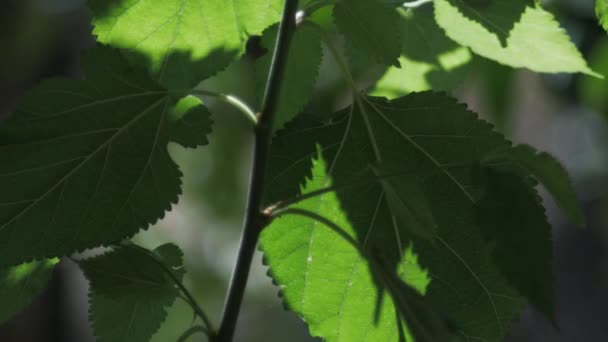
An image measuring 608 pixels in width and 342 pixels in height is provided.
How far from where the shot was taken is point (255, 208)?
2.25 feet

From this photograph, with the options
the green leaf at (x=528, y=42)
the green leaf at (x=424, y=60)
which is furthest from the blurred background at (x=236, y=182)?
the green leaf at (x=528, y=42)

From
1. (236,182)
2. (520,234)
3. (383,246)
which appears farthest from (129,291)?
(236,182)

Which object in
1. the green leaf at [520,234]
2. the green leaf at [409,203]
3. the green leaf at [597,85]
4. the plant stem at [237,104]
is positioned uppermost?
the plant stem at [237,104]

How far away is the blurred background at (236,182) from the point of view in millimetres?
2385

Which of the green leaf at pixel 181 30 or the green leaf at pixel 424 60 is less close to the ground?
the green leaf at pixel 181 30

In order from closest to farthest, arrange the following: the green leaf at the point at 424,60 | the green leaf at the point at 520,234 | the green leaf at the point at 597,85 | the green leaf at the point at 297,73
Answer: the green leaf at the point at 520,234 < the green leaf at the point at 297,73 < the green leaf at the point at 424,60 < the green leaf at the point at 597,85

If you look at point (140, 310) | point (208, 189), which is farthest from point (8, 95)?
point (140, 310)

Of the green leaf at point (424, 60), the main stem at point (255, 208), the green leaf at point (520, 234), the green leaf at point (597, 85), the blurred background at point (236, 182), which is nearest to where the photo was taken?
the green leaf at point (520, 234)

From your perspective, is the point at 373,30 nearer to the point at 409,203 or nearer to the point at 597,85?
the point at 409,203

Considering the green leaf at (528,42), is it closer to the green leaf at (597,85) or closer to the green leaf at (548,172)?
the green leaf at (548,172)

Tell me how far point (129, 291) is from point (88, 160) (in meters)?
0.12

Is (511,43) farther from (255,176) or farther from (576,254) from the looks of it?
(576,254)

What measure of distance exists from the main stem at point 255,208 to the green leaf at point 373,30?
0.07m

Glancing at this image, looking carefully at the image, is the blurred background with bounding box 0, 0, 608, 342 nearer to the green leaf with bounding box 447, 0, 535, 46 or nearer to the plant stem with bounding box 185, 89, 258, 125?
the green leaf with bounding box 447, 0, 535, 46
